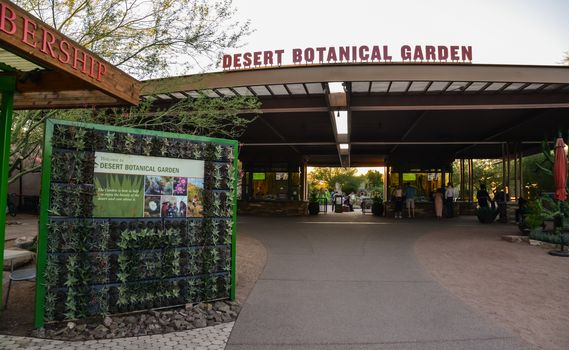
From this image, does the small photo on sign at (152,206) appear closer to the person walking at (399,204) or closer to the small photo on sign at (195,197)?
the small photo on sign at (195,197)

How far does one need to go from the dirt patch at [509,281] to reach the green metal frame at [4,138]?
18.0 ft

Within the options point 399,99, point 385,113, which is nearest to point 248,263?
point 399,99

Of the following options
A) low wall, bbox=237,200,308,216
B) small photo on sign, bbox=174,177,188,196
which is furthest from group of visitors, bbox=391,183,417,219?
small photo on sign, bbox=174,177,188,196

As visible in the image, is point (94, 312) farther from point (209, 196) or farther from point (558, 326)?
point (558, 326)

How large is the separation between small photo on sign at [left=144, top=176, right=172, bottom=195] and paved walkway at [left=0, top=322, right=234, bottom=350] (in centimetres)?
161

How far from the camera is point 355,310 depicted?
499cm

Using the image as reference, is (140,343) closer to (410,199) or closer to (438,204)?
(410,199)

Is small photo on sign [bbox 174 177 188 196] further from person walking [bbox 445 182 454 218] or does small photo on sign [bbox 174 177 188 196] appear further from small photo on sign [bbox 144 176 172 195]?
person walking [bbox 445 182 454 218]

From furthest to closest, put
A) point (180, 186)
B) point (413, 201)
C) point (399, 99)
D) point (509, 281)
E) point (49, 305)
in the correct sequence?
point (413, 201) → point (399, 99) → point (509, 281) → point (180, 186) → point (49, 305)

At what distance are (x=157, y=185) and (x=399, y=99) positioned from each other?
8.95 meters

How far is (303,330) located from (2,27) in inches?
149

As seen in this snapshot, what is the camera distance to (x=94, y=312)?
4.32m

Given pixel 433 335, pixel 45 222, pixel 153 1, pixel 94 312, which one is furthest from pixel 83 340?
pixel 153 1

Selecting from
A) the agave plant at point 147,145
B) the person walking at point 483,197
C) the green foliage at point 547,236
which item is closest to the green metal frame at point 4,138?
the agave plant at point 147,145
